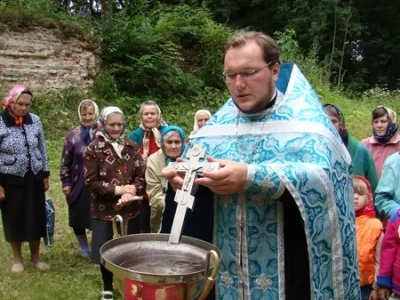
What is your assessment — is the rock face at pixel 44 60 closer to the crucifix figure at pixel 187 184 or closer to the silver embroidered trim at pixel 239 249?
the silver embroidered trim at pixel 239 249

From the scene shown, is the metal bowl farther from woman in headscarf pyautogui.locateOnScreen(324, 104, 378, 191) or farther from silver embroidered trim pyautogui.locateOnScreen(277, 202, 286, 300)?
woman in headscarf pyautogui.locateOnScreen(324, 104, 378, 191)

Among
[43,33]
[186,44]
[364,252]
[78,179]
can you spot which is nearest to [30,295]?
[78,179]

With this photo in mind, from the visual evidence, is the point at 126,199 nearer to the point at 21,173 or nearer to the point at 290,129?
the point at 21,173

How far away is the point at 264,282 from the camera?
235 cm

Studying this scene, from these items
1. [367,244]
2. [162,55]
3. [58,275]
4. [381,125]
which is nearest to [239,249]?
[367,244]

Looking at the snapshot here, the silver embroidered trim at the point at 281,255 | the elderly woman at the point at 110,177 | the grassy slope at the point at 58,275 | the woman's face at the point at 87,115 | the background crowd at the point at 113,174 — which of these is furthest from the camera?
the woman's face at the point at 87,115

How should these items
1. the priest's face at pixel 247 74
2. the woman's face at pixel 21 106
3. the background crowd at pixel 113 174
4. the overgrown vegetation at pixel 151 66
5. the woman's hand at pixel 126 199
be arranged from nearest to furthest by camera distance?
the priest's face at pixel 247 74 < the background crowd at pixel 113 174 < the woman's hand at pixel 126 199 < the woman's face at pixel 21 106 < the overgrown vegetation at pixel 151 66

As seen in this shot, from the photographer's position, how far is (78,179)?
5.72 metres

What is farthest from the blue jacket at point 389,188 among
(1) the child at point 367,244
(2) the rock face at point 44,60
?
(2) the rock face at point 44,60

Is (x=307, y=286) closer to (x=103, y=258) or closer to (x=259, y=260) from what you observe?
(x=259, y=260)

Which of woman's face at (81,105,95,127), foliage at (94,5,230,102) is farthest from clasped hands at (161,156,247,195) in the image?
foliage at (94,5,230,102)

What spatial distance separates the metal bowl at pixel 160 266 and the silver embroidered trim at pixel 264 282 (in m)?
0.48

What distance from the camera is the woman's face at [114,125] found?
477 cm

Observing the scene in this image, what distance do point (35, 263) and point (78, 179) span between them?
897 mm
